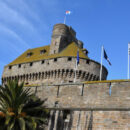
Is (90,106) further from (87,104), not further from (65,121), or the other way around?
(65,121)

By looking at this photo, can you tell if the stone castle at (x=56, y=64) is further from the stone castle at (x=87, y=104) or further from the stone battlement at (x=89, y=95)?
the stone battlement at (x=89, y=95)

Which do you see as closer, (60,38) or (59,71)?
(59,71)

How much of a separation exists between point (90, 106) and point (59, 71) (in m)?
19.6

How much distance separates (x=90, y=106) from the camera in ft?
55.8

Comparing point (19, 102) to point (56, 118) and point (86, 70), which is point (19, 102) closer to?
point (56, 118)

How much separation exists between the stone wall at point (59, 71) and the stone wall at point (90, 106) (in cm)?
1691

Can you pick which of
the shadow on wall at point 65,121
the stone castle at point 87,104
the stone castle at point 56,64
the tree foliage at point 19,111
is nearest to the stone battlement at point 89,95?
the stone castle at point 87,104

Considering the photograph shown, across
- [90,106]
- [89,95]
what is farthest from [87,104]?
[89,95]

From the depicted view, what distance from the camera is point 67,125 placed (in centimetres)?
1711

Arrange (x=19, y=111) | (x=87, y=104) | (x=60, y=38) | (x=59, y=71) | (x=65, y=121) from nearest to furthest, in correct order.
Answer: (x=19, y=111)
(x=87, y=104)
(x=65, y=121)
(x=59, y=71)
(x=60, y=38)

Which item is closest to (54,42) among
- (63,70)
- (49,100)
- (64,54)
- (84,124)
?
(64,54)

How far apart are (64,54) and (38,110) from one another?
21.4 m

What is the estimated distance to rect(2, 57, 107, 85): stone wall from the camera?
3591 cm

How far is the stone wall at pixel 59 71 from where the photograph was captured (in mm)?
35906
